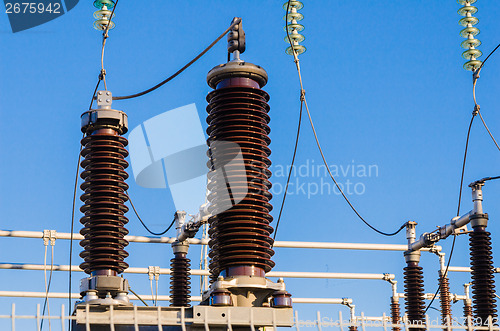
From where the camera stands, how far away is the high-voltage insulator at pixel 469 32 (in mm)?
11266

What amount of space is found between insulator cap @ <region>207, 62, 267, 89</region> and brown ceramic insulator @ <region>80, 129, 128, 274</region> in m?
1.05

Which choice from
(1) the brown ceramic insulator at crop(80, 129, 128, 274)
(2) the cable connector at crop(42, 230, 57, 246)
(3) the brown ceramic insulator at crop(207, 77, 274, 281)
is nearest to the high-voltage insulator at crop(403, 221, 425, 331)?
(2) the cable connector at crop(42, 230, 57, 246)

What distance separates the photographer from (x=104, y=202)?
731cm

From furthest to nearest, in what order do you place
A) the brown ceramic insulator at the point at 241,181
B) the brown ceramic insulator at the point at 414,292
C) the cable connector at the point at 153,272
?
the cable connector at the point at 153,272, the brown ceramic insulator at the point at 414,292, the brown ceramic insulator at the point at 241,181

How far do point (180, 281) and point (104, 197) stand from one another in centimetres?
686

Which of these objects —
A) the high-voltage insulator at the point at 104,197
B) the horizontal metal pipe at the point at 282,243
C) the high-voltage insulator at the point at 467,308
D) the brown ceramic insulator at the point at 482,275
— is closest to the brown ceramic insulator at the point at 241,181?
the high-voltage insulator at the point at 104,197

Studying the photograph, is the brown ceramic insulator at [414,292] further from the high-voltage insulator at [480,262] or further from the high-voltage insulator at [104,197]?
the high-voltage insulator at [104,197]

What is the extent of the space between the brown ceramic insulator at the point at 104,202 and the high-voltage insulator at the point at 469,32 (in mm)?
5720

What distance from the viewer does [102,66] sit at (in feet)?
26.5

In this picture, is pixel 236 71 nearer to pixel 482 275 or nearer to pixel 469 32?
pixel 469 32

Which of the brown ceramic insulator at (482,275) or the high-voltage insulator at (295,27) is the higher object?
the high-voltage insulator at (295,27)

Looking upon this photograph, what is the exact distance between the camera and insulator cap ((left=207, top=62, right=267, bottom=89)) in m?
7.51

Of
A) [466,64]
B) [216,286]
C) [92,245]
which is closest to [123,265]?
[92,245]

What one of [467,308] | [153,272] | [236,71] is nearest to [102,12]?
[236,71]
